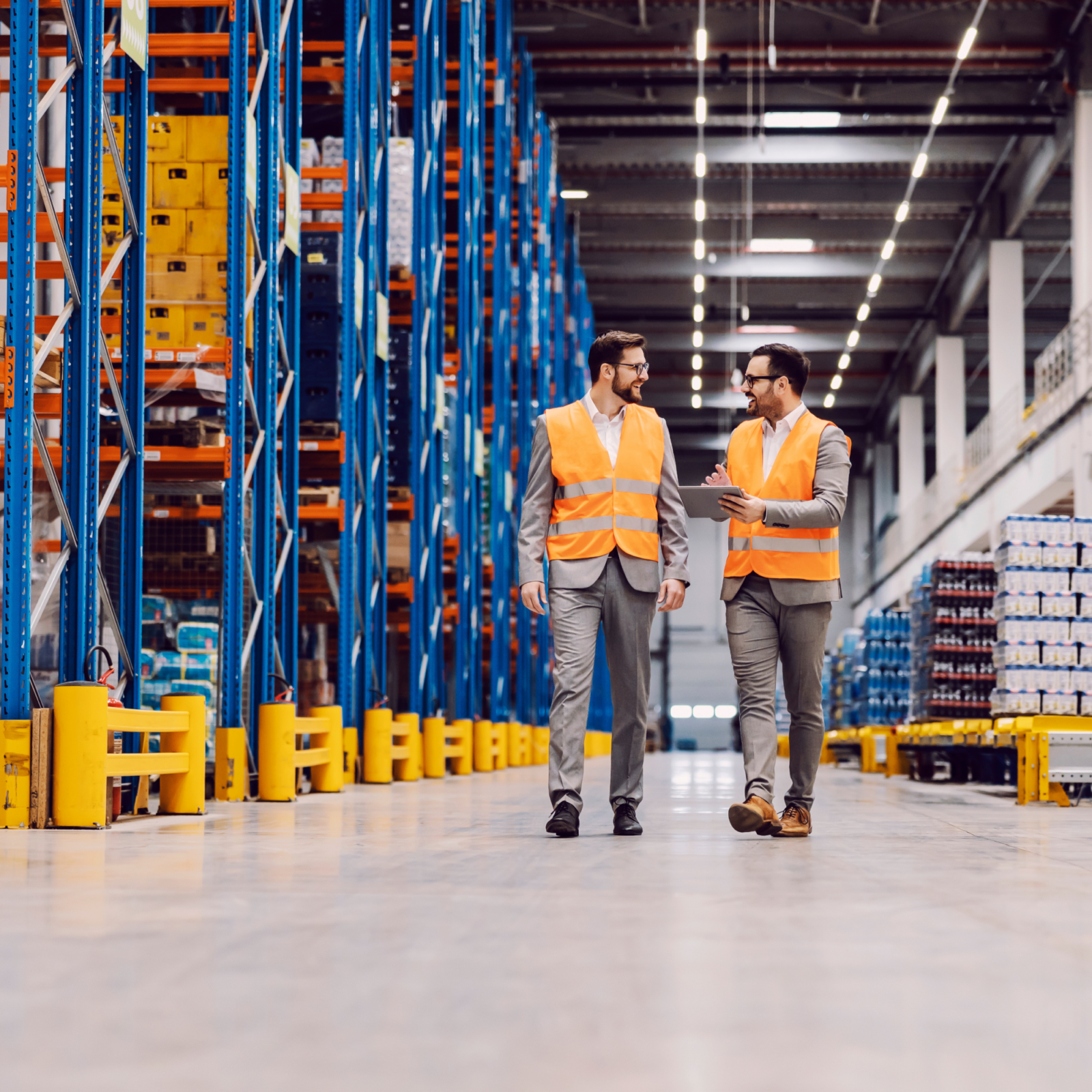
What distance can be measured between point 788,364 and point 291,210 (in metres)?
4.03

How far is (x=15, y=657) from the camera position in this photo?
501 centimetres

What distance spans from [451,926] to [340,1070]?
3.51 ft

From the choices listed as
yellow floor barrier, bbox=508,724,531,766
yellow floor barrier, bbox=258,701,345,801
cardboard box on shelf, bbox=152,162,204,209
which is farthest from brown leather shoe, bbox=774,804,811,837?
yellow floor barrier, bbox=508,724,531,766

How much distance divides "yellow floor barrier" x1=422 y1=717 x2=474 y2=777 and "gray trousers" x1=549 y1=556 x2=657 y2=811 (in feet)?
22.3

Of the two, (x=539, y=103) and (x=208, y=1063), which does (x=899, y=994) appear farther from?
(x=539, y=103)

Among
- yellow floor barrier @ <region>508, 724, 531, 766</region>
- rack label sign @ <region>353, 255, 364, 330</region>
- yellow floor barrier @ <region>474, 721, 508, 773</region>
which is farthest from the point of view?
yellow floor barrier @ <region>508, 724, 531, 766</region>

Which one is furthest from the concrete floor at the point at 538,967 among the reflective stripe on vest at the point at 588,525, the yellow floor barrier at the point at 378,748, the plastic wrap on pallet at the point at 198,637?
the yellow floor barrier at the point at 378,748

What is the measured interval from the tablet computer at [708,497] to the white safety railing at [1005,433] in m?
15.3

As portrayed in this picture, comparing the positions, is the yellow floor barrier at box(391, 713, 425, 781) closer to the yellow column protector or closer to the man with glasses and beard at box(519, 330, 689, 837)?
the yellow column protector

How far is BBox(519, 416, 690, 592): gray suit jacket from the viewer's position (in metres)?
5.00

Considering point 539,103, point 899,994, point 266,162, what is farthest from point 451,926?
point 539,103

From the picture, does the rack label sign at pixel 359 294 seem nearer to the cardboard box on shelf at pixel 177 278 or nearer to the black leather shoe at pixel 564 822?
the cardboard box on shelf at pixel 177 278

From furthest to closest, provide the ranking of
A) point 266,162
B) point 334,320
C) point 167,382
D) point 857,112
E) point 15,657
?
point 857,112 → point 334,320 → point 266,162 → point 167,382 → point 15,657

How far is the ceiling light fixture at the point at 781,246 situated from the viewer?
27.3m
